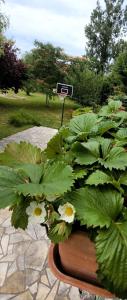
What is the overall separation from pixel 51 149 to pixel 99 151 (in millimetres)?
143

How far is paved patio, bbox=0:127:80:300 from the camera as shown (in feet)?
7.28

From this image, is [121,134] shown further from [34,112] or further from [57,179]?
[34,112]

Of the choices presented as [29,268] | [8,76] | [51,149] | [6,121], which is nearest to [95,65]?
[8,76]

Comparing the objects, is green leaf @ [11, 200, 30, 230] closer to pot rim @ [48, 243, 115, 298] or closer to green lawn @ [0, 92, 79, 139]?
pot rim @ [48, 243, 115, 298]

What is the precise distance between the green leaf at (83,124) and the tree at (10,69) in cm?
907

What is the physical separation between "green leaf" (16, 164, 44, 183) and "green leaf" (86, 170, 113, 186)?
11 centimetres

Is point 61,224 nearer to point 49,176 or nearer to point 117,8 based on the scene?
point 49,176

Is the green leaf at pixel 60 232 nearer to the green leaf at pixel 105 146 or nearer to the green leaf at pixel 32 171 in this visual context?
the green leaf at pixel 32 171

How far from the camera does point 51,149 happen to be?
875mm

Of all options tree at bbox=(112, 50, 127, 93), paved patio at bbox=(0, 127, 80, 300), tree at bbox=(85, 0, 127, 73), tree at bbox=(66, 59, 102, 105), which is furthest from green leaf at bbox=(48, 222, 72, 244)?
tree at bbox=(85, 0, 127, 73)

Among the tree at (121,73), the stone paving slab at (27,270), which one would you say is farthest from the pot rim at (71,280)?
the tree at (121,73)

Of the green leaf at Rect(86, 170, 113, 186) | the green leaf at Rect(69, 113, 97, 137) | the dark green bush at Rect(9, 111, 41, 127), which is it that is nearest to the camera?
the green leaf at Rect(86, 170, 113, 186)

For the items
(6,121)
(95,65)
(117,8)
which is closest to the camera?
(6,121)

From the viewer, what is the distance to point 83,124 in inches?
38.6
